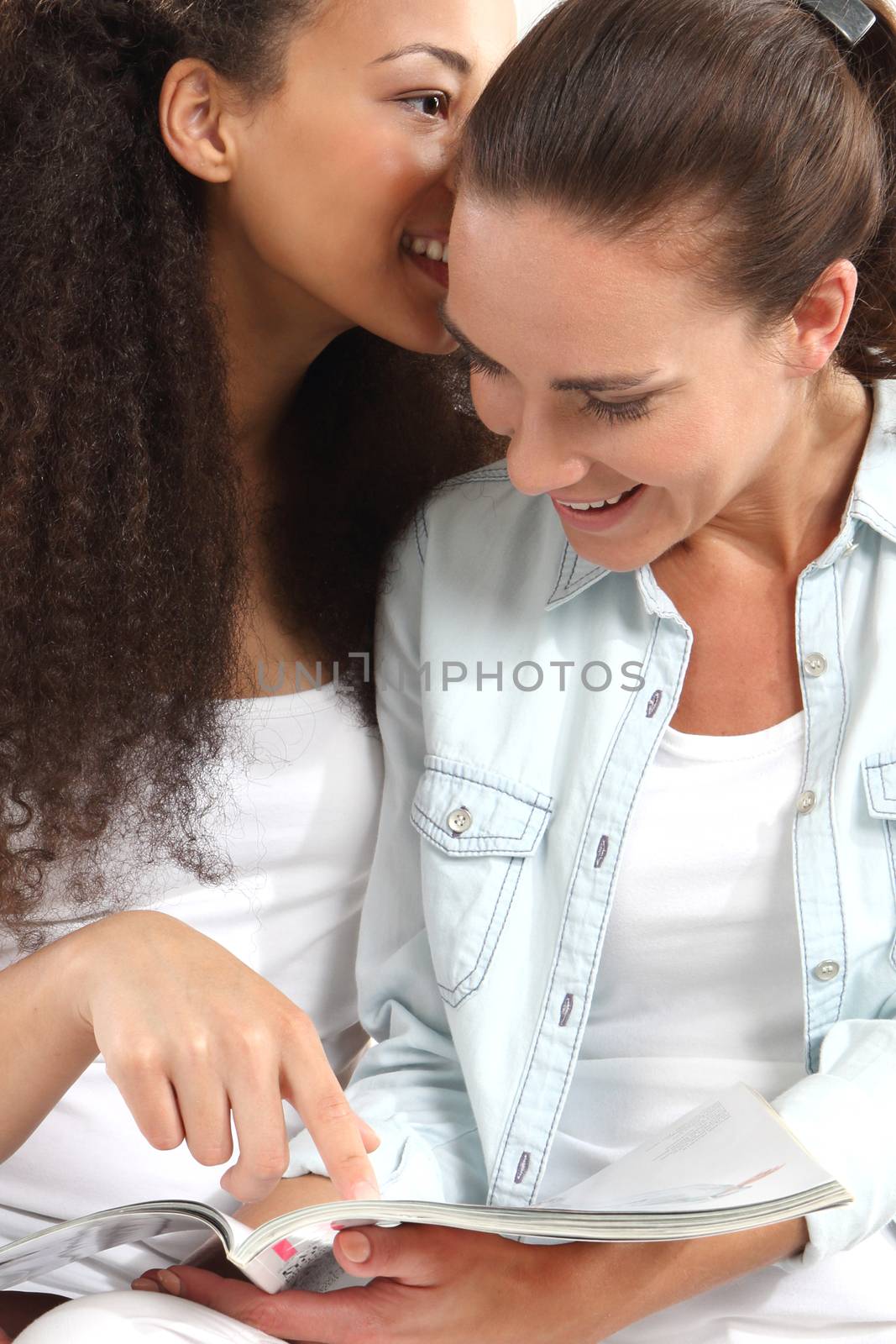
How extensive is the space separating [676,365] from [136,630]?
489mm

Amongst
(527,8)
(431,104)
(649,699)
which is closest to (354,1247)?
(649,699)

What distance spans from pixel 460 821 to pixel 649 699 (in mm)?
184

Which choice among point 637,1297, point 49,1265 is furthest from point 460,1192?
point 49,1265

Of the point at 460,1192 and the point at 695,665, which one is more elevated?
the point at 695,665

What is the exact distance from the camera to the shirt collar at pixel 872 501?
1112 mm

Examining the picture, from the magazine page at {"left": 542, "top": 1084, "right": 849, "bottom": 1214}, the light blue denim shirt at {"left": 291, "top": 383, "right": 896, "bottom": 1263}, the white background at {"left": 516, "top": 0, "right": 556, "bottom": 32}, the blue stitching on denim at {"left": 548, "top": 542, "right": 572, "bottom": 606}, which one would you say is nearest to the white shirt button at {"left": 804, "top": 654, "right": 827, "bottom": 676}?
the light blue denim shirt at {"left": 291, "top": 383, "right": 896, "bottom": 1263}

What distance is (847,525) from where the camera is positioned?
43.9 inches

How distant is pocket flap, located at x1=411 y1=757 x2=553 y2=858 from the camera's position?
3.76 ft

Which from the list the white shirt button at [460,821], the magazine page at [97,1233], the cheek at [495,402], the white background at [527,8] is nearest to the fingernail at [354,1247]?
the magazine page at [97,1233]

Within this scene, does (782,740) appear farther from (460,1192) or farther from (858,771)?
(460,1192)

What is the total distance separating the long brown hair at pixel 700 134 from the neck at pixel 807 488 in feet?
0.53

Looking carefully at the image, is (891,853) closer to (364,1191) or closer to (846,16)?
(364,1191)

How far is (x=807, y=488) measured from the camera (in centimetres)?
115

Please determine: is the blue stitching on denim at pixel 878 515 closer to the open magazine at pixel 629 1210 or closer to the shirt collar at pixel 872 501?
the shirt collar at pixel 872 501
